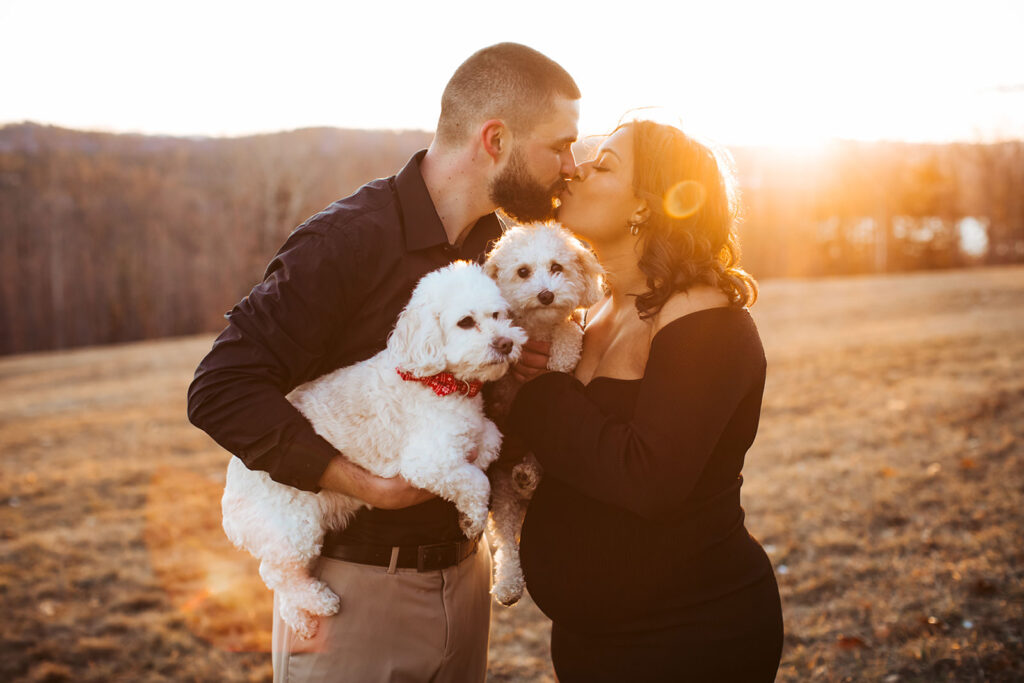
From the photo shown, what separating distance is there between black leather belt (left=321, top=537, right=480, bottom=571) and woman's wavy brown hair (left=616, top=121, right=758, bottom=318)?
45.2 inches

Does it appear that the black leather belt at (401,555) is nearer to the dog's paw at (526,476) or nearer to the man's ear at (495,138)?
the dog's paw at (526,476)

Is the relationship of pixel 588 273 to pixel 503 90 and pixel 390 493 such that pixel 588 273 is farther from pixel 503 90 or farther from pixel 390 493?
pixel 390 493

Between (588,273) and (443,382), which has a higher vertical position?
(588,273)

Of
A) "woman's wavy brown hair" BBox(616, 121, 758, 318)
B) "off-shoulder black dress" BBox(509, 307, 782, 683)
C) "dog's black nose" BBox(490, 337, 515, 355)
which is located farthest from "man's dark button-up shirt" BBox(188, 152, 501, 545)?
"woman's wavy brown hair" BBox(616, 121, 758, 318)

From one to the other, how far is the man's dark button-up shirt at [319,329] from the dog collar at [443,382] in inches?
8.2

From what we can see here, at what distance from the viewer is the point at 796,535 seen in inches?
273

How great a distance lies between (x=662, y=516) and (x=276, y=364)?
135cm

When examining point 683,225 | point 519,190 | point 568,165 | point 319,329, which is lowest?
point 319,329

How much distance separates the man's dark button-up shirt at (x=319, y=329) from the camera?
94.3 inches

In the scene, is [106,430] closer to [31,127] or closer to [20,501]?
[20,501]

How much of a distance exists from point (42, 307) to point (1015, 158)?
6622cm

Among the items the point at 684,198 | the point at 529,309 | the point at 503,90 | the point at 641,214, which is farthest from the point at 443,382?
the point at 503,90

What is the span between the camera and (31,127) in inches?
2753

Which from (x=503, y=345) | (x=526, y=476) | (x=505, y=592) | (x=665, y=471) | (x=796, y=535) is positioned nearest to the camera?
(x=665, y=471)
